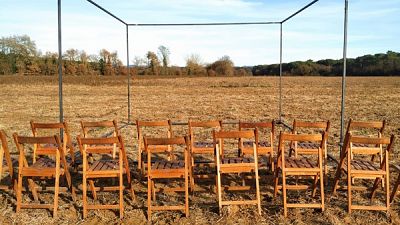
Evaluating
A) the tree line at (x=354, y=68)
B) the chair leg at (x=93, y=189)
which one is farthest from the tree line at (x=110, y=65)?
the chair leg at (x=93, y=189)

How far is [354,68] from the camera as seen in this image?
5994 cm

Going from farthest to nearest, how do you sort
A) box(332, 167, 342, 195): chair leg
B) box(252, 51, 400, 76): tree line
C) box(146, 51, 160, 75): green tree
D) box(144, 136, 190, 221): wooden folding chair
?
box(252, 51, 400, 76): tree line, box(146, 51, 160, 75): green tree, box(332, 167, 342, 195): chair leg, box(144, 136, 190, 221): wooden folding chair

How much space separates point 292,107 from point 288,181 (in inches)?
435

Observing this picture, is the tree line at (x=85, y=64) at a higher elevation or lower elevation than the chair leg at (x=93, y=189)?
higher

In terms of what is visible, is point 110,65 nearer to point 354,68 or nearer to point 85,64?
point 85,64

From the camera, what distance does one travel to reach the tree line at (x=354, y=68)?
55.9m

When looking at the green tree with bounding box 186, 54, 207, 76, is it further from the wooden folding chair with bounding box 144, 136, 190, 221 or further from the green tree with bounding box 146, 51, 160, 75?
the wooden folding chair with bounding box 144, 136, 190, 221

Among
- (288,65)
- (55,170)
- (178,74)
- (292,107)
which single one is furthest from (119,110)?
(288,65)

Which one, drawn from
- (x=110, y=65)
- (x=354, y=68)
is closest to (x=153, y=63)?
(x=110, y=65)

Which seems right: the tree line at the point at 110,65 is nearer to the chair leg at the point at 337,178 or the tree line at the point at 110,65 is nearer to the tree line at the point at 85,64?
the tree line at the point at 85,64

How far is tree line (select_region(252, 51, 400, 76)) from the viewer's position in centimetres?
5588

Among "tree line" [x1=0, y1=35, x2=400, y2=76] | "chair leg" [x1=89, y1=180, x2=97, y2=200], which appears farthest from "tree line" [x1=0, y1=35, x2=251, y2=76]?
"chair leg" [x1=89, y1=180, x2=97, y2=200]

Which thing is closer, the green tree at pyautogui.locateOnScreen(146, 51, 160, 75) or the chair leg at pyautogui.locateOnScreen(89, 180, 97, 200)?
the chair leg at pyautogui.locateOnScreen(89, 180, 97, 200)

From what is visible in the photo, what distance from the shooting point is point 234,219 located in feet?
14.1
